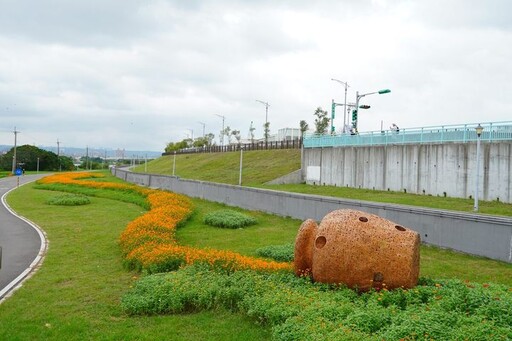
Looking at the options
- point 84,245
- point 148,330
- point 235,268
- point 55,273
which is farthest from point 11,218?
point 148,330

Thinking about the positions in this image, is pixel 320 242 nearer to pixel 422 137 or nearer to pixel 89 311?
pixel 89 311

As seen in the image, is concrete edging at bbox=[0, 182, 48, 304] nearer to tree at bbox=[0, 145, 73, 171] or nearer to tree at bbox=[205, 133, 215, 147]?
tree at bbox=[0, 145, 73, 171]

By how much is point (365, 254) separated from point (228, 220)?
36.5 ft

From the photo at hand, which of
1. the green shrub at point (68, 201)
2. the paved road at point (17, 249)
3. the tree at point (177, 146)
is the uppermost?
the tree at point (177, 146)

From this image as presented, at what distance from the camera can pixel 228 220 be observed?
62.7ft

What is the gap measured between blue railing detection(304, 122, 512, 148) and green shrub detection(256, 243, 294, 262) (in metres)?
12.7

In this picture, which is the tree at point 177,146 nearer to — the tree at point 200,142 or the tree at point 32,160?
the tree at point 200,142

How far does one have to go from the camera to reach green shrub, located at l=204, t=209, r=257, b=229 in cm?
1894

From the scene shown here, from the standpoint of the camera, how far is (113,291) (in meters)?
9.72

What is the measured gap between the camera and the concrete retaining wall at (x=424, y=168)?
20.4 m

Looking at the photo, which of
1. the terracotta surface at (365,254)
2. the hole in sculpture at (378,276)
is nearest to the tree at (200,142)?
the terracotta surface at (365,254)

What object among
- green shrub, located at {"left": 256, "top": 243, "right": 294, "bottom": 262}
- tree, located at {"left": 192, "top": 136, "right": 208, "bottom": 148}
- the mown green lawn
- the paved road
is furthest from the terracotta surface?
tree, located at {"left": 192, "top": 136, "right": 208, "bottom": 148}

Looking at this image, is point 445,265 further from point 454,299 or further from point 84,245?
point 84,245

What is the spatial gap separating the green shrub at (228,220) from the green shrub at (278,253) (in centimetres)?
531
